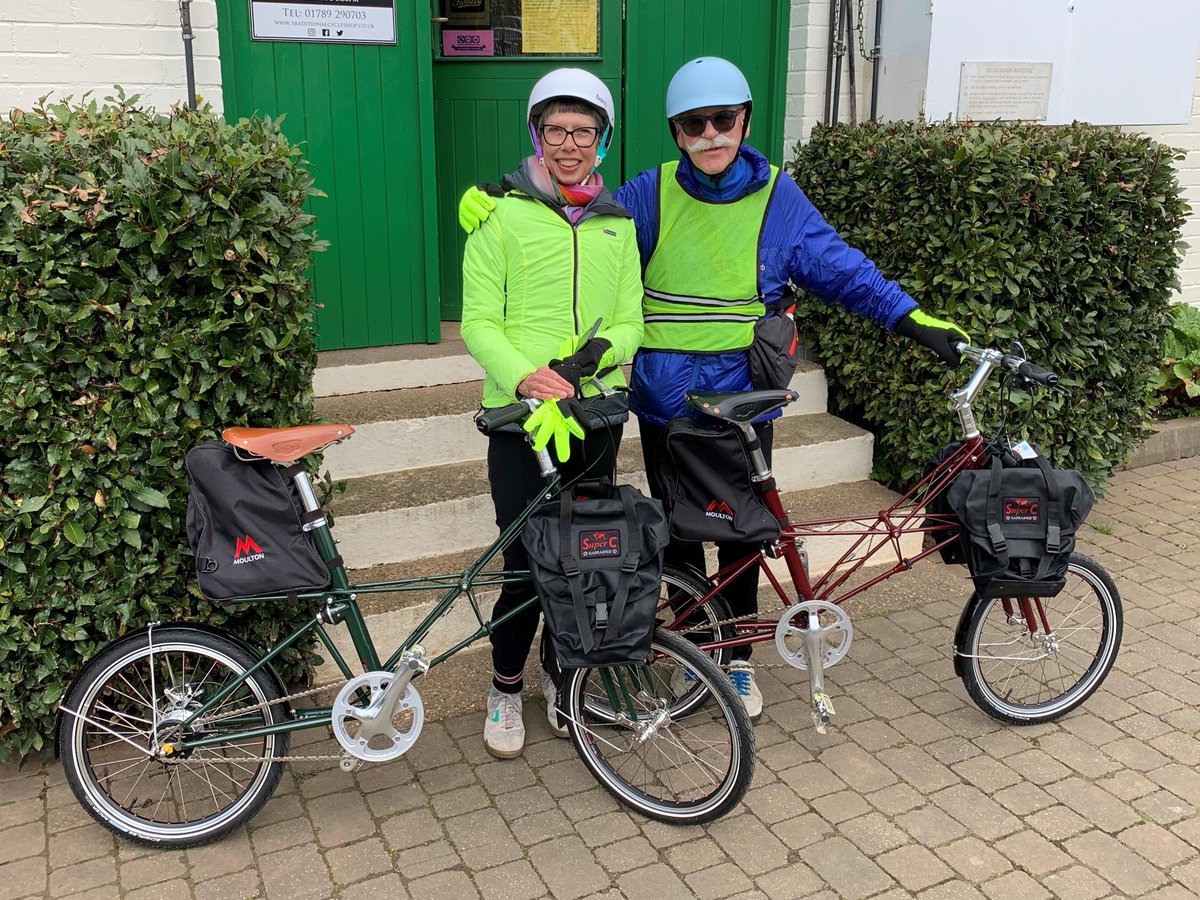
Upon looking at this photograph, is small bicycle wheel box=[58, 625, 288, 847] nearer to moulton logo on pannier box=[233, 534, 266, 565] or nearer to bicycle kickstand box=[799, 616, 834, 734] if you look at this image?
moulton logo on pannier box=[233, 534, 266, 565]

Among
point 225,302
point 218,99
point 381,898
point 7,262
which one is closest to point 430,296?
point 218,99

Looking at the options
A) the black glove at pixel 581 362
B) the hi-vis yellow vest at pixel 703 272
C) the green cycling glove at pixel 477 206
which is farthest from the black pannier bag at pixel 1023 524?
the green cycling glove at pixel 477 206

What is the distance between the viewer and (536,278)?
316cm

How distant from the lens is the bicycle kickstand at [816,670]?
11.1ft

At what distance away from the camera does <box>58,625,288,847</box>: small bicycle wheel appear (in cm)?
304

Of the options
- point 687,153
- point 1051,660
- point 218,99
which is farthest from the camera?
point 218,99

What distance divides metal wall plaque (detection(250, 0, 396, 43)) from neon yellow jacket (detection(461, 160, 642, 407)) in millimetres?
2133

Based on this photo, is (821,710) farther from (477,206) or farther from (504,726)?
(477,206)

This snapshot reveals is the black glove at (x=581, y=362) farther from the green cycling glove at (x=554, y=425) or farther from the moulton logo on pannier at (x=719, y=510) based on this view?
the moulton logo on pannier at (x=719, y=510)

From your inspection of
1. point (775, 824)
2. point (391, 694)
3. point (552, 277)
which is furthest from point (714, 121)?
point (775, 824)

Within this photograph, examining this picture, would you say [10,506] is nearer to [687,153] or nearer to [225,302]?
[225,302]

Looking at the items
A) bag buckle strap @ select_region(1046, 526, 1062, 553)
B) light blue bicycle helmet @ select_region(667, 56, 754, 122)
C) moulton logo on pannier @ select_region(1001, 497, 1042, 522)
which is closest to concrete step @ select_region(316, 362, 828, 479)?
light blue bicycle helmet @ select_region(667, 56, 754, 122)

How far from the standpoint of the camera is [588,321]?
3.22 metres

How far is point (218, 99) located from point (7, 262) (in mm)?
1890
